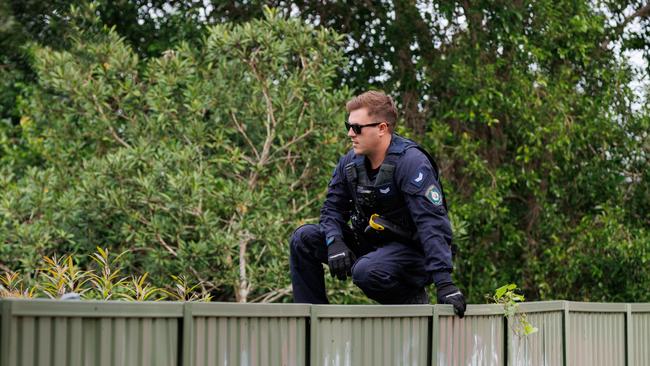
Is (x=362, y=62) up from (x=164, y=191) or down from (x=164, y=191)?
up

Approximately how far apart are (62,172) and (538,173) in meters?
5.55

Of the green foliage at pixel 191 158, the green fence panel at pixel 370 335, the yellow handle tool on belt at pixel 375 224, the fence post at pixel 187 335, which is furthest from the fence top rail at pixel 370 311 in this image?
the green foliage at pixel 191 158

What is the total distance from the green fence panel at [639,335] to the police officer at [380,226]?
2488mm

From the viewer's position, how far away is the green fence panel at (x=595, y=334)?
7742 millimetres

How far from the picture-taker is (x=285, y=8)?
15.1 metres

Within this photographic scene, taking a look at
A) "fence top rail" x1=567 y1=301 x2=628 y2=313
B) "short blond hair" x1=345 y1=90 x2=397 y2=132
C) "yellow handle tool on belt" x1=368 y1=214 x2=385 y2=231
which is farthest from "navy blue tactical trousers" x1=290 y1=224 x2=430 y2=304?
"fence top rail" x1=567 y1=301 x2=628 y2=313

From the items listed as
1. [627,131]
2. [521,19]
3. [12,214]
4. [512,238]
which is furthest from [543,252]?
[12,214]

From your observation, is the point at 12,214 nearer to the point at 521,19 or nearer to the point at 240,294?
the point at 240,294

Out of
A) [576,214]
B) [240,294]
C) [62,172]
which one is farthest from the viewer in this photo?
[576,214]

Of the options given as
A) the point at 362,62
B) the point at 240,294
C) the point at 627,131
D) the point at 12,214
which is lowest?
the point at 240,294

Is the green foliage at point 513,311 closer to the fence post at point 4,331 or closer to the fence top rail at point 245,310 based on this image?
the fence top rail at point 245,310

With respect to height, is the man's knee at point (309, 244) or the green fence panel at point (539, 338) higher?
the man's knee at point (309, 244)

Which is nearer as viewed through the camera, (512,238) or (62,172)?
(62,172)

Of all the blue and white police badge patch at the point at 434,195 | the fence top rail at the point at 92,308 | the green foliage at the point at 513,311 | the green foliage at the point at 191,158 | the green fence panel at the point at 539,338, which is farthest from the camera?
the green foliage at the point at 191,158
